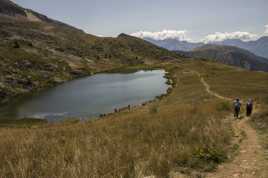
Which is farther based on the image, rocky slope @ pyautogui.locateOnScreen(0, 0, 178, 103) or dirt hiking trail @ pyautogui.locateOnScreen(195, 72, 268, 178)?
rocky slope @ pyautogui.locateOnScreen(0, 0, 178, 103)

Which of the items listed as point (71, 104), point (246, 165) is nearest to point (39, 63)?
point (71, 104)

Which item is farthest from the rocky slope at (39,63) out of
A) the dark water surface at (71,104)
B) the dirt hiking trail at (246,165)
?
the dirt hiking trail at (246,165)

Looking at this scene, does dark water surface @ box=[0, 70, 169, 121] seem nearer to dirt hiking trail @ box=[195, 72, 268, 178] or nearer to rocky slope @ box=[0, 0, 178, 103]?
rocky slope @ box=[0, 0, 178, 103]

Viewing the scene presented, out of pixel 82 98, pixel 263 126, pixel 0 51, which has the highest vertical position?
pixel 0 51

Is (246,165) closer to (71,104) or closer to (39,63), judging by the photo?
(71,104)

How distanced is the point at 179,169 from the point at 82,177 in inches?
141

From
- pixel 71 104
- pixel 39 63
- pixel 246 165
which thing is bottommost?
pixel 71 104

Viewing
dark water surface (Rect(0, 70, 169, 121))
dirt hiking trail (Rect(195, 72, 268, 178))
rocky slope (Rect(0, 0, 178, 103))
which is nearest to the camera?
dirt hiking trail (Rect(195, 72, 268, 178))

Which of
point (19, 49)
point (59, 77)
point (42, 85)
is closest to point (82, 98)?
point (42, 85)

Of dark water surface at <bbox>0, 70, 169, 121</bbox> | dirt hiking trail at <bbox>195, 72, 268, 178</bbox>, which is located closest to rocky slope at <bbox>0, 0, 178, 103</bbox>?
dark water surface at <bbox>0, 70, 169, 121</bbox>

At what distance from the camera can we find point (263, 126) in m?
18.9

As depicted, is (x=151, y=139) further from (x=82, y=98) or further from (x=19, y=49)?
(x=19, y=49)

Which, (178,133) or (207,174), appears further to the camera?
(178,133)

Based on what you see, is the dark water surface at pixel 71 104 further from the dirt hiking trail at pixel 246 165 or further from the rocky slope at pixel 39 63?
the dirt hiking trail at pixel 246 165
